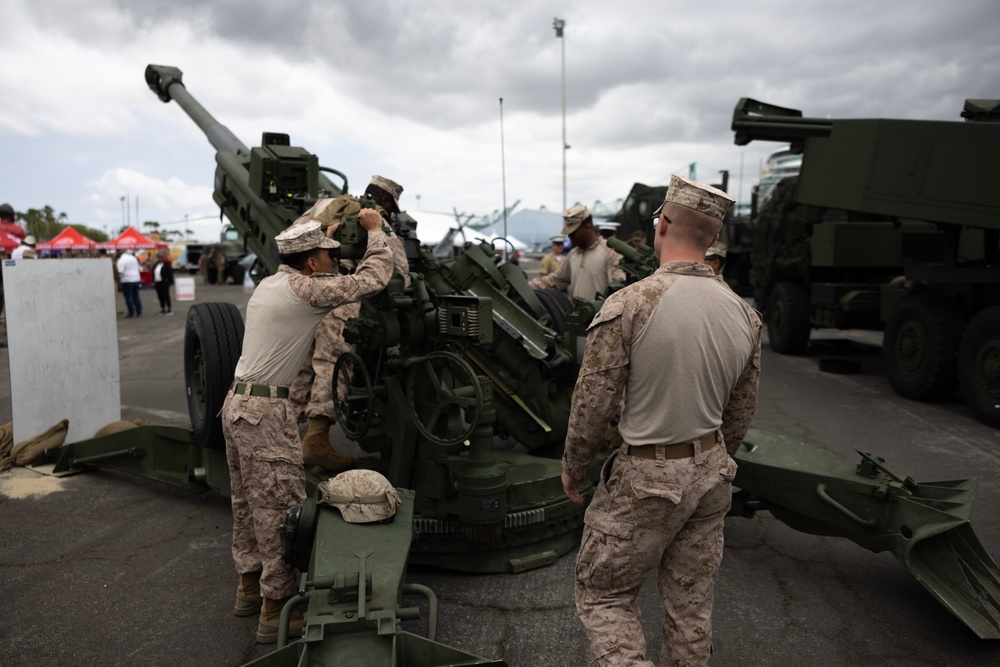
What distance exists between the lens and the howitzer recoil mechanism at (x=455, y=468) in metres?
2.70

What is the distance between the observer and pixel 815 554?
4.08 metres

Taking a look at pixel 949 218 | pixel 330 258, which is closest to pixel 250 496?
pixel 330 258

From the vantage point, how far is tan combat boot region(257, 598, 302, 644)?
3.23 meters

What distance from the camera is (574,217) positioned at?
6078 millimetres

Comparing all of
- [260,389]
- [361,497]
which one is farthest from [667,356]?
[260,389]

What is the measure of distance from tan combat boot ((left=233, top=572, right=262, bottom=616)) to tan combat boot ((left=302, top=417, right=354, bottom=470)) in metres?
1.09

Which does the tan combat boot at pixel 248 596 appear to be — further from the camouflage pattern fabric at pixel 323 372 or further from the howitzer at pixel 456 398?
the camouflage pattern fabric at pixel 323 372

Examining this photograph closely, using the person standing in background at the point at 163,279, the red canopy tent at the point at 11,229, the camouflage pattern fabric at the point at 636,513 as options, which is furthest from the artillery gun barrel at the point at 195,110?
the person standing in background at the point at 163,279

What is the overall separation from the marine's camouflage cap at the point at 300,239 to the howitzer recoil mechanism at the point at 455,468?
0.56 meters

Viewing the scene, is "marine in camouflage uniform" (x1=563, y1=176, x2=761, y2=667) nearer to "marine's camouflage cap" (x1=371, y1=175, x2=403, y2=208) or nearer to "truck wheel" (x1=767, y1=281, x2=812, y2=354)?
"marine's camouflage cap" (x1=371, y1=175, x2=403, y2=208)

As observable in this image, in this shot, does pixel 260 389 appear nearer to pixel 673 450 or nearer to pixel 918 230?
pixel 673 450

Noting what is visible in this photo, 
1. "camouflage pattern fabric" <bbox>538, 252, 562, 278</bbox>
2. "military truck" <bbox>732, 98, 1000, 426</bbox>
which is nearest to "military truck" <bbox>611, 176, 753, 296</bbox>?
"camouflage pattern fabric" <bbox>538, 252, 562, 278</bbox>

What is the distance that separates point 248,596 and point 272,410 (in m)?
0.85

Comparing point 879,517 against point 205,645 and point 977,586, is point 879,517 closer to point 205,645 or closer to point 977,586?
point 977,586
